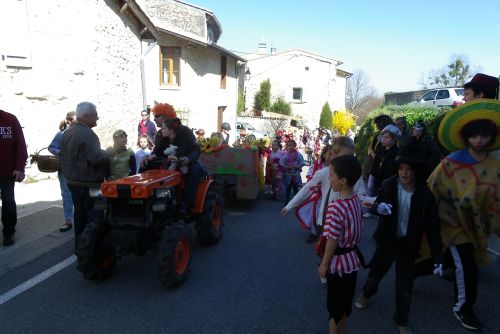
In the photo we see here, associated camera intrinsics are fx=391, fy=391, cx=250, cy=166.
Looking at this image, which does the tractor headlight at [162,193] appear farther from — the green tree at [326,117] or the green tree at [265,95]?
the green tree at [326,117]

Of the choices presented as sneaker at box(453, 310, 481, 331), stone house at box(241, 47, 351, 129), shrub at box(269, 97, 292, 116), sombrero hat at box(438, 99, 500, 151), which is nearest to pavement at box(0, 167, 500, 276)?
sneaker at box(453, 310, 481, 331)

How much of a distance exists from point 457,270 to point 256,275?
2016 millimetres

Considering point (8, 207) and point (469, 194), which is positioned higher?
point (469, 194)

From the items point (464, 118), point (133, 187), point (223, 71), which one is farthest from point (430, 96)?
point (133, 187)

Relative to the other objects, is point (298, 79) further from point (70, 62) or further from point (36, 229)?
point (36, 229)

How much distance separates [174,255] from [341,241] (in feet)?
6.06

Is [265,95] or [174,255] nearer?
[174,255]

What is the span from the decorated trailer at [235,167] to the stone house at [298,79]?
3267 cm

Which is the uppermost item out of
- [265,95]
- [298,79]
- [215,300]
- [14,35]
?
[298,79]

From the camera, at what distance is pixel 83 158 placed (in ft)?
14.5

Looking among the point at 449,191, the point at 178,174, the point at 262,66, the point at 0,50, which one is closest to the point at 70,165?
the point at 178,174

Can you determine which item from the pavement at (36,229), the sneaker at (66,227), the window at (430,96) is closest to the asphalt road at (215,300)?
the pavement at (36,229)

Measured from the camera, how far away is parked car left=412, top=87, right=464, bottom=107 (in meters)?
20.3

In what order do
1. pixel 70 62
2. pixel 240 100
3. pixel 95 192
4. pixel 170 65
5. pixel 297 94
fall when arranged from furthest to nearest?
1. pixel 297 94
2. pixel 240 100
3. pixel 170 65
4. pixel 70 62
5. pixel 95 192
